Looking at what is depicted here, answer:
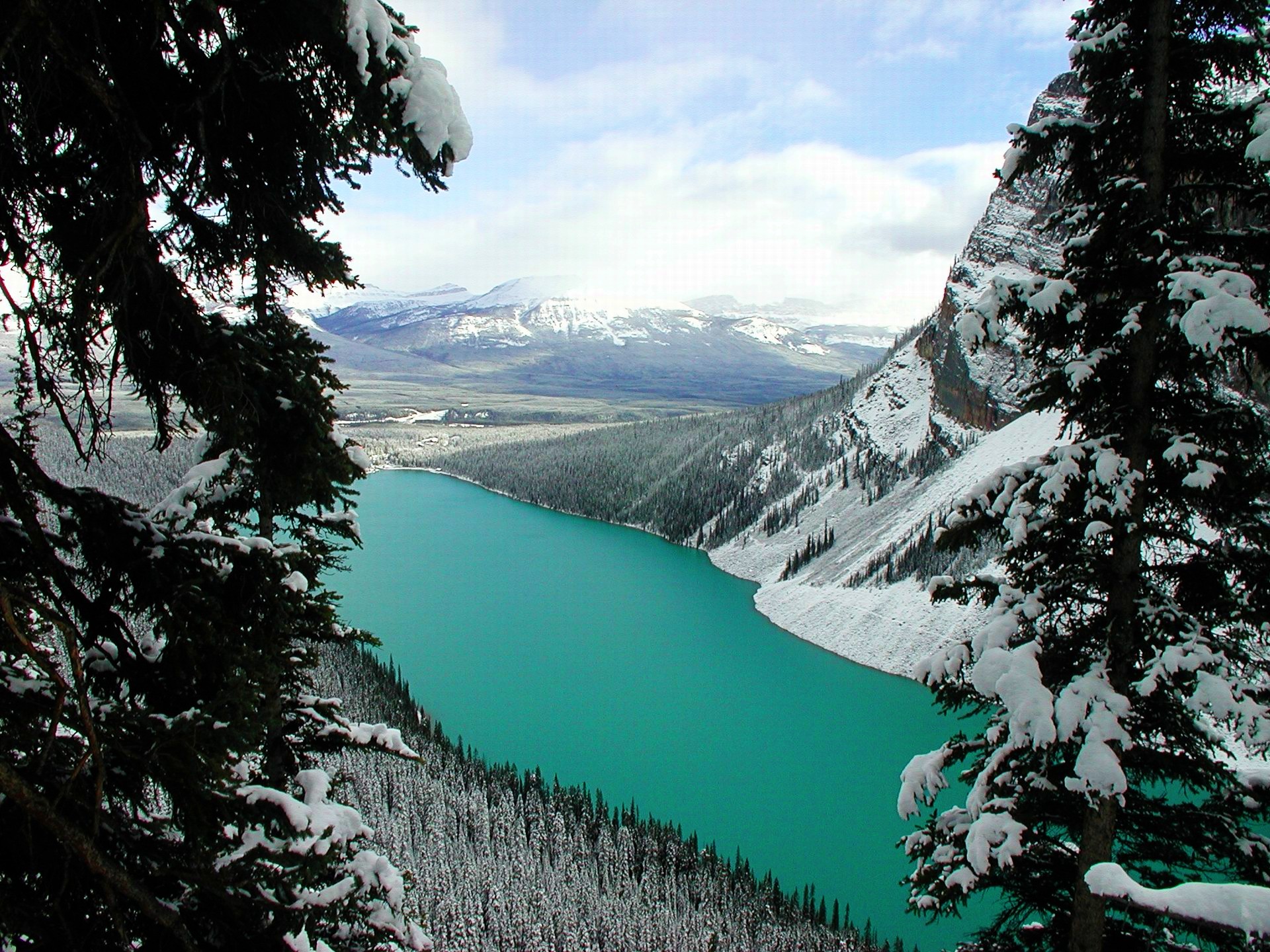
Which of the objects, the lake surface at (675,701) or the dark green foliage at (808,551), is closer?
the lake surface at (675,701)

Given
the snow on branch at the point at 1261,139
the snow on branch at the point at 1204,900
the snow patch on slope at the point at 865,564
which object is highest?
the snow on branch at the point at 1261,139

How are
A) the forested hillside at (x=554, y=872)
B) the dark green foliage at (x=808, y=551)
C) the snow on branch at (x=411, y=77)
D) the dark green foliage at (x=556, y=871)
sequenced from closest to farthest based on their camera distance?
the snow on branch at (x=411, y=77) < the forested hillside at (x=554, y=872) < the dark green foliage at (x=556, y=871) < the dark green foliage at (x=808, y=551)

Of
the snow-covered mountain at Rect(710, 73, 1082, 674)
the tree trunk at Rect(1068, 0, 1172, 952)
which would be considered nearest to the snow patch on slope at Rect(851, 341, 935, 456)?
the snow-covered mountain at Rect(710, 73, 1082, 674)

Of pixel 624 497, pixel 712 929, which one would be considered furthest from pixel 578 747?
pixel 624 497

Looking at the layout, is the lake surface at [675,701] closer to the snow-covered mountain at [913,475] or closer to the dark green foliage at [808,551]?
the snow-covered mountain at [913,475]

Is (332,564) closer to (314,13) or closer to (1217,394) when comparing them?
(314,13)

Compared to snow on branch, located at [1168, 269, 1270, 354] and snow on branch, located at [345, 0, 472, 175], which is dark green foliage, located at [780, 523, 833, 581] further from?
snow on branch, located at [345, 0, 472, 175]

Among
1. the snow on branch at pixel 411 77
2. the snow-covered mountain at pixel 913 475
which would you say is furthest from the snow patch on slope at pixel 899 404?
the snow on branch at pixel 411 77
